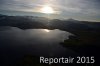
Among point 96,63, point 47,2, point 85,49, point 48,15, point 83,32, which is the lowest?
point 96,63

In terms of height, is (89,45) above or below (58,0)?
below

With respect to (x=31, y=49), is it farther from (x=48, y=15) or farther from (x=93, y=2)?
(x=93, y=2)

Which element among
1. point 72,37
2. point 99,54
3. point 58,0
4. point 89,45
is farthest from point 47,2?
point 99,54

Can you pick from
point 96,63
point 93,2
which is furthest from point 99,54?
point 93,2

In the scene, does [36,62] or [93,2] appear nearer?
[36,62]

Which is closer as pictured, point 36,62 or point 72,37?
point 36,62

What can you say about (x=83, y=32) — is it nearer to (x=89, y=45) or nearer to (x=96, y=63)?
(x=89, y=45)
